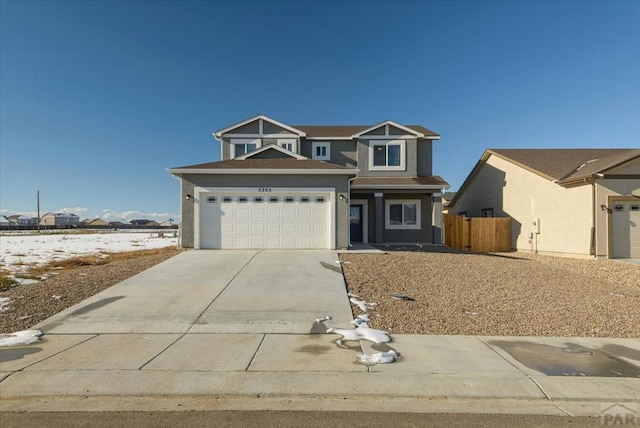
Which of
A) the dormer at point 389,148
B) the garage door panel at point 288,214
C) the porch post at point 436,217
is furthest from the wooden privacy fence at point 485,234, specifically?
the garage door panel at point 288,214

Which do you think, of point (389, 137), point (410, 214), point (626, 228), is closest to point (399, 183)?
point (410, 214)

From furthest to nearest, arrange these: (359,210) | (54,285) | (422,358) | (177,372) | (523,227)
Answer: (359,210) → (523,227) → (54,285) → (422,358) → (177,372)

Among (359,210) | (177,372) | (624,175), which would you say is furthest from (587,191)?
(177,372)

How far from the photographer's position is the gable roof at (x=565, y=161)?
1395 centimetres

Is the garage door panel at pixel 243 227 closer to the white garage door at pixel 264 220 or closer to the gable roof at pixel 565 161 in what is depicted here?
the white garage door at pixel 264 220

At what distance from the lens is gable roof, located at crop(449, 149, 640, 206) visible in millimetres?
13947

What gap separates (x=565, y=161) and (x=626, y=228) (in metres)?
5.74

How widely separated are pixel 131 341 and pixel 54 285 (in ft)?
16.0

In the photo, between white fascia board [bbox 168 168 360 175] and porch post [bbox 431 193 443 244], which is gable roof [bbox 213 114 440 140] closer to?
porch post [bbox 431 193 443 244]

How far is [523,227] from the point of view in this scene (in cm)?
1766

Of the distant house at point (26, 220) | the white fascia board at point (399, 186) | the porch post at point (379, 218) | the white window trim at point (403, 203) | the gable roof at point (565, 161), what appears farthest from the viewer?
the distant house at point (26, 220)

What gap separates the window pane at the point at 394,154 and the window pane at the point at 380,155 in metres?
0.30

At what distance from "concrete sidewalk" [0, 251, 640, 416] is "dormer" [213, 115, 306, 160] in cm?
1369

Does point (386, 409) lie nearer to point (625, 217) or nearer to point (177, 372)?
point (177, 372)
